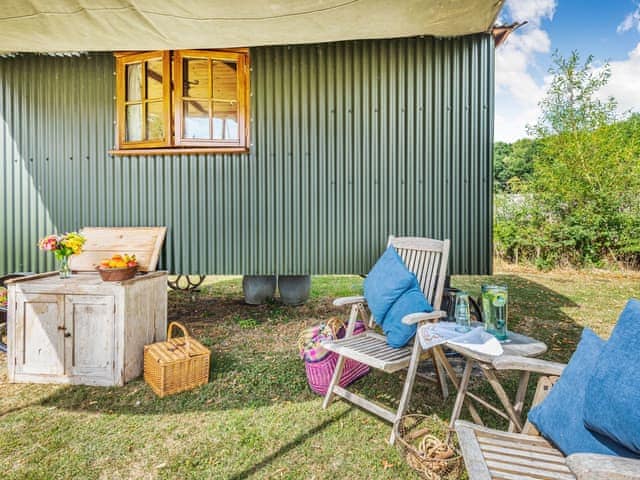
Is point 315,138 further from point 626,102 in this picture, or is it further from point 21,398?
point 626,102

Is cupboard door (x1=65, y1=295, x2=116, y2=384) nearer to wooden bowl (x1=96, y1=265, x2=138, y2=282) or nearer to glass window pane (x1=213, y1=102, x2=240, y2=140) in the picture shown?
wooden bowl (x1=96, y1=265, x2=138, y2=282)

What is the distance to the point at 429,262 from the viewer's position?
2.85 metres

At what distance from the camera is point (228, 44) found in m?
3.28

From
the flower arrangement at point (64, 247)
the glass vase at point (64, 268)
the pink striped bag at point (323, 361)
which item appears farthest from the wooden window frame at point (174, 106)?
the pink striped bag at point (323, 361)

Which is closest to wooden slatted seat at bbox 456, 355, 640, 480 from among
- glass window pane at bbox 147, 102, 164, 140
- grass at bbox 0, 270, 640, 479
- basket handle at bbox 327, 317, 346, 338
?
grass at bbox 0, 270, 640, 479

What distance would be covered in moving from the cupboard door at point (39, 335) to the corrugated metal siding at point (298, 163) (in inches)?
46.5

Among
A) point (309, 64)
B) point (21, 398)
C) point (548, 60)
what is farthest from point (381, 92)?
point (548, 60)

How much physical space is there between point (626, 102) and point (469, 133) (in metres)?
6.63

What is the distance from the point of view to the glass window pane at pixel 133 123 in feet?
12.6

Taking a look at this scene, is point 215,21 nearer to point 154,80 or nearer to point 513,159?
point 154,80

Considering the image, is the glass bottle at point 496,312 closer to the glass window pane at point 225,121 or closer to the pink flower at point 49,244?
the glass window pane at point 225,121

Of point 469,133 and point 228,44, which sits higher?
point 228,44

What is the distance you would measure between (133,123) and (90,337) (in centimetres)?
225

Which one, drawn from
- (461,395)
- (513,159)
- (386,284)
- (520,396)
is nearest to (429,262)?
(386,284)
